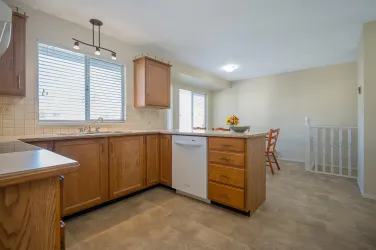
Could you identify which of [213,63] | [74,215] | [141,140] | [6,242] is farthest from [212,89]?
[6,242]

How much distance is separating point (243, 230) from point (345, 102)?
13.8 feet

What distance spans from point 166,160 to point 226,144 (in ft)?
3.57

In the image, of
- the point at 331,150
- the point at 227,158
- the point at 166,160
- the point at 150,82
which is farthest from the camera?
the point at 331,150

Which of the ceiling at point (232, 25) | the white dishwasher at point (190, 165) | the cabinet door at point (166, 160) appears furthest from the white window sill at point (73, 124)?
the ceiling at point (232, 25)

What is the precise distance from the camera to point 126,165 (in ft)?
8.19

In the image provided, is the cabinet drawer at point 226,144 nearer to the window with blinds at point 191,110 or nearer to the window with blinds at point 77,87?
the window with blinds at point 77,87

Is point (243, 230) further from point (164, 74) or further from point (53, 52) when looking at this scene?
point (53, 52)

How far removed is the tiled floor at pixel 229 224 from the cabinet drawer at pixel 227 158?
0.58 m

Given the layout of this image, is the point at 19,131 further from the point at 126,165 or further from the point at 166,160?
the point at 166,160

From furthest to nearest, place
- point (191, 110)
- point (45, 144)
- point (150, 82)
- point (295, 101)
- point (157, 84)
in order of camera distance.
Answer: point (191, 110)
point (295, 101)
point (157, 84)
point (150, 82)
point (45, 144)

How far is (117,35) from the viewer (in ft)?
9.64

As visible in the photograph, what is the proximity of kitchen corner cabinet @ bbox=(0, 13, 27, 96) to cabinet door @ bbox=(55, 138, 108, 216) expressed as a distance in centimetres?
68

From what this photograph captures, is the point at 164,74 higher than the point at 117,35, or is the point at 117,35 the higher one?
the point at 117,35

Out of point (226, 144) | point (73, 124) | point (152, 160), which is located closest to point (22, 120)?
point (73, 124)
